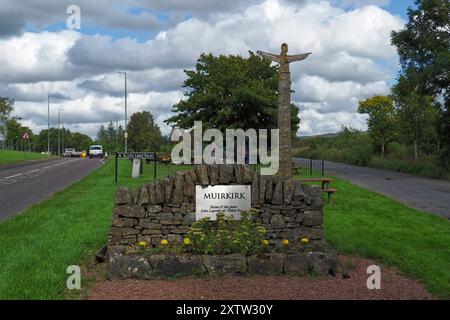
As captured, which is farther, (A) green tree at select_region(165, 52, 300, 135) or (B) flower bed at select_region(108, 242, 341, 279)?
(A) green tree at select_region(165, 52, 300, 135)

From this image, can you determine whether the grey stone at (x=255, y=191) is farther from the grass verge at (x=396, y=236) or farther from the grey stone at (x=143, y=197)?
the grass verge at (x=396, y=236)

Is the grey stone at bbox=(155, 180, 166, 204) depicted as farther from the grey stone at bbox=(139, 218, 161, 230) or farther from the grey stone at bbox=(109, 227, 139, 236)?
the grey stone at bbox=(109, 227, 139, 236)

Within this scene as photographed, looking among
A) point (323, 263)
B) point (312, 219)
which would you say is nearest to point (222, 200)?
point (312, 219)

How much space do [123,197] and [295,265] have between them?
262cm

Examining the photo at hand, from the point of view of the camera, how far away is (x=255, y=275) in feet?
24.1

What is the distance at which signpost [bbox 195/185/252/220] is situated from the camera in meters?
8.28

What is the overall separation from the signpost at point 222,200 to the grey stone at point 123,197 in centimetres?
97

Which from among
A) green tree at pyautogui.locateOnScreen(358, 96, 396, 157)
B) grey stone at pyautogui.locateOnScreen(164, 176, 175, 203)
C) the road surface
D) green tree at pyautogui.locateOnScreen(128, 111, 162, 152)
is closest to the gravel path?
grey stone at pyautogui.locateOnScreen(164, 176, 175, 203)

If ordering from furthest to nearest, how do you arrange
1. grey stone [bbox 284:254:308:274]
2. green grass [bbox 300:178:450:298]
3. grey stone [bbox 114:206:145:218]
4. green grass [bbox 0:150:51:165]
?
green grass [bbox 0:150:51:165], grey stone [bbox 114:206:145:218], green grass [bbox 300:178:450:298], grey stone [bbox 284:254:308:274]

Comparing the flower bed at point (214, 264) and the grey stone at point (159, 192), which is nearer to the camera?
the flower bed at point (214, 264)

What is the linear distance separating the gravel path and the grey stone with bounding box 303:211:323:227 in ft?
4.05

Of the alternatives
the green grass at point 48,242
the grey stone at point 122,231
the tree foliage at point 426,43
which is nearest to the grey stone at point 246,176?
the grey stone at point 122,231

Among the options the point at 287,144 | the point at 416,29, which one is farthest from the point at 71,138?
the point at 287,144

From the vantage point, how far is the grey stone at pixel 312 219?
335 inches
